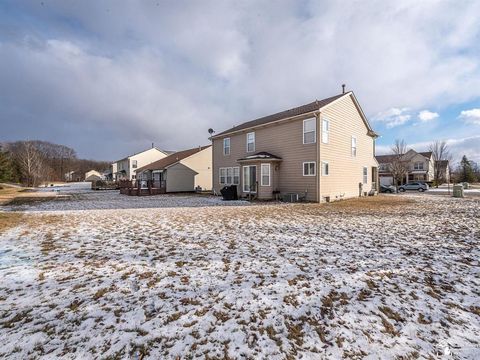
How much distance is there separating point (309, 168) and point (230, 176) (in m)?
7.76

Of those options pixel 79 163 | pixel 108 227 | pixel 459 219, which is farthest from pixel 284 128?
pixel 79 163

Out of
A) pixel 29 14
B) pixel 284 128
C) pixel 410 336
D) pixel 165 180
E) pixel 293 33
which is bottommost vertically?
pixel 410 336

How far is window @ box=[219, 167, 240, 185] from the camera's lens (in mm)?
20202

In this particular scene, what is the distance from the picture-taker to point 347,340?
253cm

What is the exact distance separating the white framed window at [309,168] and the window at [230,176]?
6.29 metres

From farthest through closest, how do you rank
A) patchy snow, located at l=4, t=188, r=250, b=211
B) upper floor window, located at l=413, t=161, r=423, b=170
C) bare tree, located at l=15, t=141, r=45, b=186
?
upper floor window, located at l=413, t=161, r=423, b=170, bare tree, located at l=15, t=141, r=45, b=186, patchy snow, located at l=4, t=188, r=250, b=211

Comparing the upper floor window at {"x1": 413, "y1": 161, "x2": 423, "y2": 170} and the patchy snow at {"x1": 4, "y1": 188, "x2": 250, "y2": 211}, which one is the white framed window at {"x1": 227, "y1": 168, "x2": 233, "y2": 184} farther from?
the upper floor window at {"x1": 413, "y1": 161, "x2": 423, "y2": 170}

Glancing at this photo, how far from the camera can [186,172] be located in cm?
2786

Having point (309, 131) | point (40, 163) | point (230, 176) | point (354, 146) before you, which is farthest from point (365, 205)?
point (40, 163)

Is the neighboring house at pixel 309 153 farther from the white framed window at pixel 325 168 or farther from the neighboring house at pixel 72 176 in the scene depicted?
the neighboring house at pixel 72 176

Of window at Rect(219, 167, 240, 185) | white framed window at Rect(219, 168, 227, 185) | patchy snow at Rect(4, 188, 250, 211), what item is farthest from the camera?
white framed window at Rect(219, 168, 227, 185)

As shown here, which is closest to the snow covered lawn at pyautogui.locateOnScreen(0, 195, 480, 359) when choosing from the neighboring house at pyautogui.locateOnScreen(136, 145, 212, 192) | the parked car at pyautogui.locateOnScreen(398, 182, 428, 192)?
the neighboring house at pyautogui.locateOnScreen(136, 145, 212, 192)

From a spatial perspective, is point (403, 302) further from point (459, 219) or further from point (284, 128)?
point (284, 128)

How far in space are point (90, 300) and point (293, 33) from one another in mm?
15443
